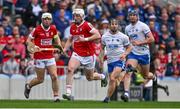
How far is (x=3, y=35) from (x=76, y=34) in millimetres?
5648

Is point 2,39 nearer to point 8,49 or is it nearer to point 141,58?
point 8,49

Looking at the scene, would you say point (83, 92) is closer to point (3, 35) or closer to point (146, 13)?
point (3, 35)

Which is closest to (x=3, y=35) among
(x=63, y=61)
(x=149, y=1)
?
(x=63, y=61)

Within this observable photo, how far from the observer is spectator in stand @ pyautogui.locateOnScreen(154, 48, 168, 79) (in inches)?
1092

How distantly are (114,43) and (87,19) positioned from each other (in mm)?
7266

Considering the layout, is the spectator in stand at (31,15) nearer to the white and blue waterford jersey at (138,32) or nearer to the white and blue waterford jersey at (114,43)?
the white and blue waterford jersey at (138,32)

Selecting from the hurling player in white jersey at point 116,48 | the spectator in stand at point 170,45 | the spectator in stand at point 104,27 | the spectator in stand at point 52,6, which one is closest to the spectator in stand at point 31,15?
the spectator in stand at point 52,6

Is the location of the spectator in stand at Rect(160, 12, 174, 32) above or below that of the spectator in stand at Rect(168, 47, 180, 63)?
above

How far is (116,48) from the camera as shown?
22.2m

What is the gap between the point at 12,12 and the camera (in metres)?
29.5

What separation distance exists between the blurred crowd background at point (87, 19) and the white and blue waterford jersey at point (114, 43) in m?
4.50

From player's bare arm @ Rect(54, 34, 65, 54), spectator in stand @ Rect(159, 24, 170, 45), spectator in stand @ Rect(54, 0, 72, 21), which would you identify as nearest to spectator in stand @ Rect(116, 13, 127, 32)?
spectator in stand @ Rect(159, 24, 170, 45)

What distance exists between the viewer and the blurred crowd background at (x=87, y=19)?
26.7 metres

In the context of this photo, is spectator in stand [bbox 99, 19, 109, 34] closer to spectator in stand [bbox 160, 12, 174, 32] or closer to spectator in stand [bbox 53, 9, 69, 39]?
spectator in stand [bbox 53, 9, 69, 39]
